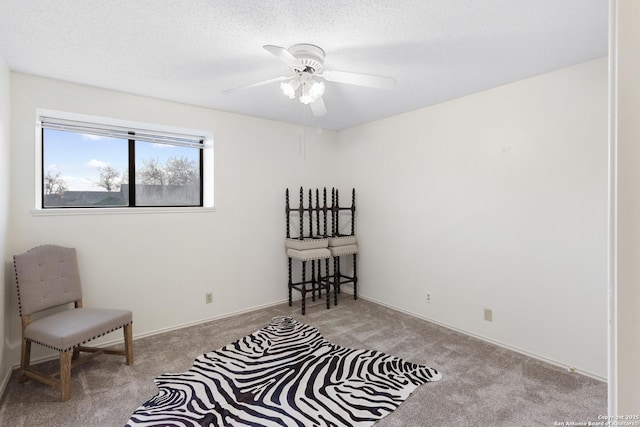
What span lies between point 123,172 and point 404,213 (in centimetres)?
308

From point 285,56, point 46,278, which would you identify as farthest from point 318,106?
point 46,278

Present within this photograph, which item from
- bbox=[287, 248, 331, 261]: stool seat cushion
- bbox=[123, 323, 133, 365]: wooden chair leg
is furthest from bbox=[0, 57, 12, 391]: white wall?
bbox=[287, 248, 331, 261]: stool seat cushion

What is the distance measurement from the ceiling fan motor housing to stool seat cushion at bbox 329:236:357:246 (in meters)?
2.39

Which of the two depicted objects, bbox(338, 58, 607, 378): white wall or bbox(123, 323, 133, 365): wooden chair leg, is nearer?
bbox(338, 58, 607, 378): white wall

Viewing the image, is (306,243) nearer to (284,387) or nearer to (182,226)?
(182,226)

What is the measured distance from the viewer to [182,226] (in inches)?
132

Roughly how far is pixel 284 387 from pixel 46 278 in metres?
2.02

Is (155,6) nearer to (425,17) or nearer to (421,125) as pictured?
(425,17)

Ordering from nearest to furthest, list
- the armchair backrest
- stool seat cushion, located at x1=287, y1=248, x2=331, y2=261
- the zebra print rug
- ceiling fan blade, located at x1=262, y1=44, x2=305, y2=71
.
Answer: ceiling fan blade, located at x1=262, y1=44, x2=305, y2=71 < the zebra print rug < the armchair backrest < stool seat cushion, located at x1=287, y1=248, x2=331, y2=261

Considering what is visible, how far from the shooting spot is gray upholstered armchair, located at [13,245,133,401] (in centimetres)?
215

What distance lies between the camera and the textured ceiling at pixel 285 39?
1.71m

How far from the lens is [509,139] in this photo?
9.19 feet

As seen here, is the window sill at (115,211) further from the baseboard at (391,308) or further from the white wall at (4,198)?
the baseboard at (391,308)

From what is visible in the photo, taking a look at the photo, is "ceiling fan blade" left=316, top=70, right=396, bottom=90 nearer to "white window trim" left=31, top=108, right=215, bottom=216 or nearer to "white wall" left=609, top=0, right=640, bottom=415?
"white wall" left=609, top=0, right=640, bottom=415
